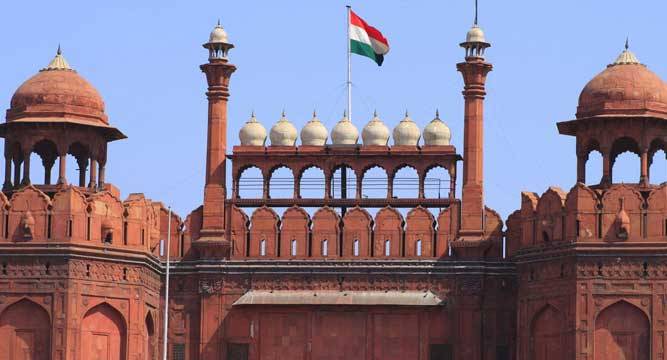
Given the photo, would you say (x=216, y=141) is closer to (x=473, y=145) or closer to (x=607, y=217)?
(x=473, y=145)

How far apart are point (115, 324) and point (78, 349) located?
1614 mm

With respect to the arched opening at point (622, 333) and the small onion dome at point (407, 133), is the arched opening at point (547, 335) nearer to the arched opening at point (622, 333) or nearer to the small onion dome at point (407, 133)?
the arched opening at point (622, 333)

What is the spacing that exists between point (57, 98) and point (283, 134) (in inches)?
236

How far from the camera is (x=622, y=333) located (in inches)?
2484

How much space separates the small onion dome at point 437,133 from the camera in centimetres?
6788

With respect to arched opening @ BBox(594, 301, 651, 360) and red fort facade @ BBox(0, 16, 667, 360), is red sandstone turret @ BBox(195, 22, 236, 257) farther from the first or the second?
arched opening @ BBox(594, 301, 651, 360)

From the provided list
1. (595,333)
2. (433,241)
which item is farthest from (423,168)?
(595,333)

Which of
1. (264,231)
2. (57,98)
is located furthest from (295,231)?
(57,98)

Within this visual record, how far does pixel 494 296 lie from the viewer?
219 ft

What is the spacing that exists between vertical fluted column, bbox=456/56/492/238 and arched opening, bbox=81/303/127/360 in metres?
9.02

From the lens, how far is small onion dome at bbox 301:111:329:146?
68312 millimetres

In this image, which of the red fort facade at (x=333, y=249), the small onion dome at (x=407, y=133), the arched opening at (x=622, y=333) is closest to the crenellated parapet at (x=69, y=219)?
the red fort facade at (x=333, y=249)

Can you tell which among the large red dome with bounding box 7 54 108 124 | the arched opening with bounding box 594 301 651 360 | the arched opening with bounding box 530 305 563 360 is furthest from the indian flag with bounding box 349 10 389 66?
the arched opening with bounding box 594 301 651 360

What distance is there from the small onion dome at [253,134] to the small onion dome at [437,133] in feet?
13.8
